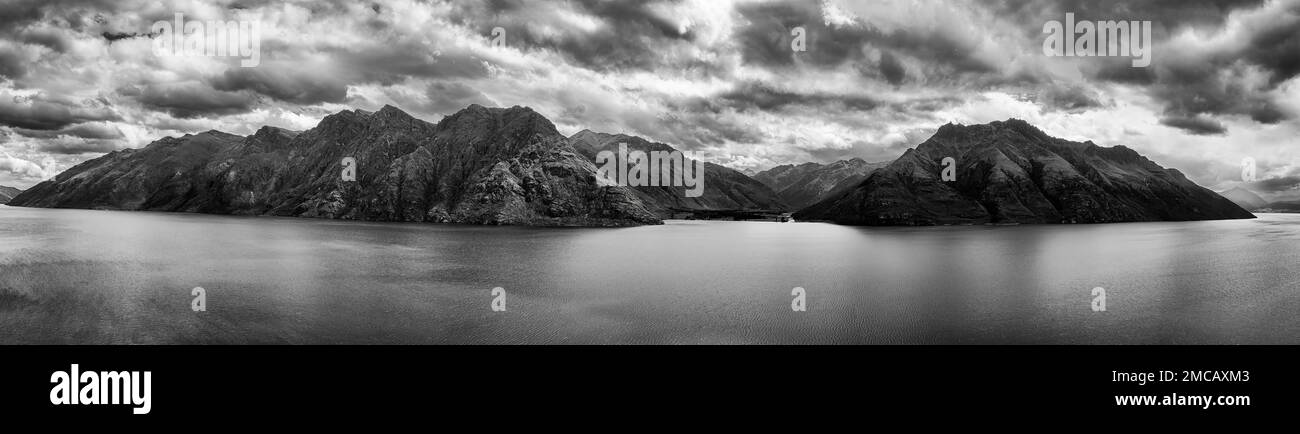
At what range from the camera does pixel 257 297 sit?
48.2m
